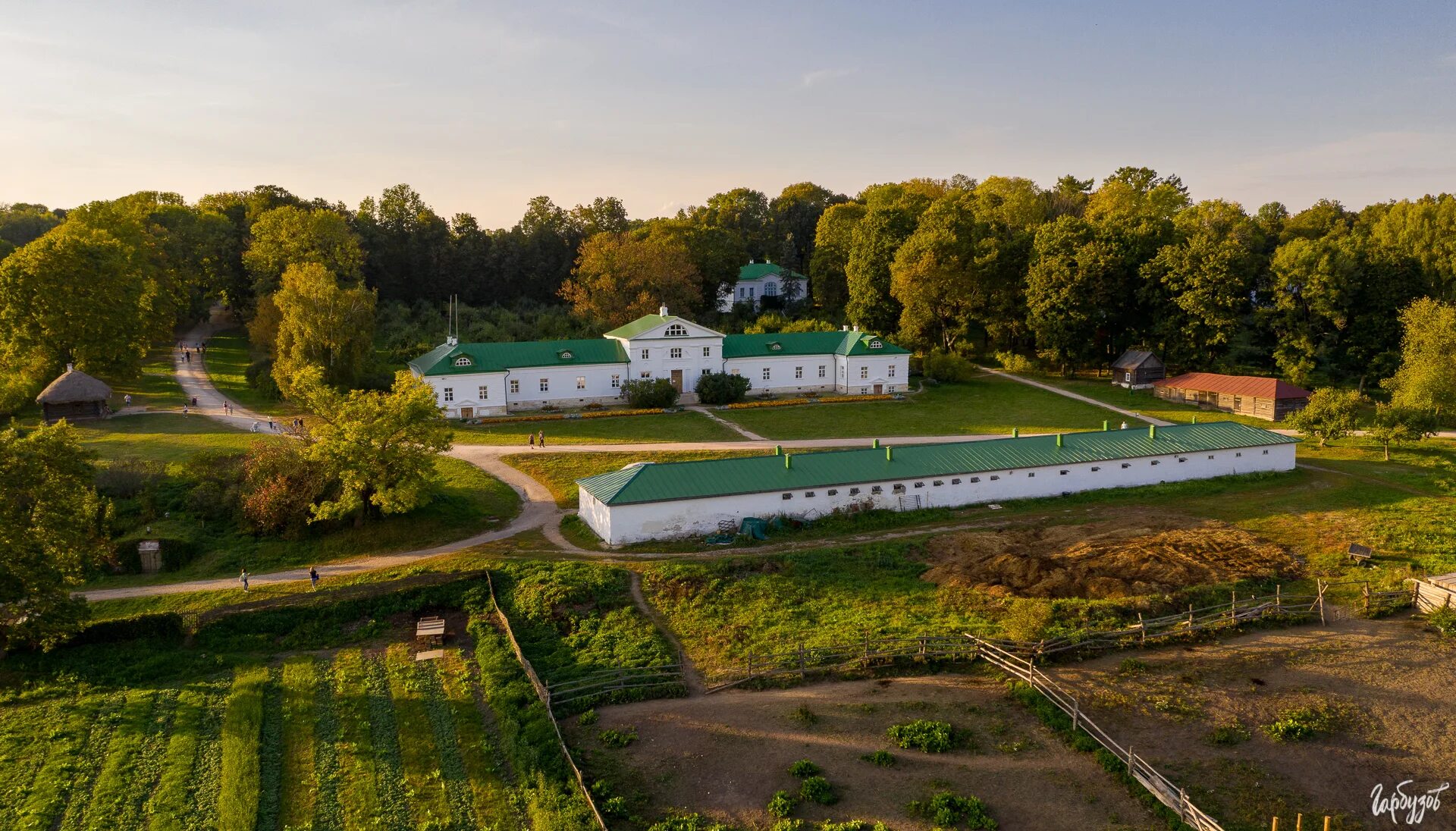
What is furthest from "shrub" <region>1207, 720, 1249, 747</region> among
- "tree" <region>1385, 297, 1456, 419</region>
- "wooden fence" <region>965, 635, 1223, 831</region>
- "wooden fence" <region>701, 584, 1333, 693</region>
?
"tree" <region>1385, 297, 1456, 419</region>

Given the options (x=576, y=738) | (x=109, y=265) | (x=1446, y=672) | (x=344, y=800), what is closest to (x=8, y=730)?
(x=344, y=800)

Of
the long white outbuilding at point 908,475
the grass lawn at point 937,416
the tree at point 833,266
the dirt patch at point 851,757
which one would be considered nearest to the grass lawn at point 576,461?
the long white outbuilding at point 908,475

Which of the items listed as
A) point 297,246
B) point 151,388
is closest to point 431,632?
point 151,388

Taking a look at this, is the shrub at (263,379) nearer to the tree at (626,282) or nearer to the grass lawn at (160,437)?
the grass lawn at (160,437)

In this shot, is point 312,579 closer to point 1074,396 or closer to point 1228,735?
point 1228,735

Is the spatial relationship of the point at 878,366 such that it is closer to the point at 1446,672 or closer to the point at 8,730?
the point at 1446,672

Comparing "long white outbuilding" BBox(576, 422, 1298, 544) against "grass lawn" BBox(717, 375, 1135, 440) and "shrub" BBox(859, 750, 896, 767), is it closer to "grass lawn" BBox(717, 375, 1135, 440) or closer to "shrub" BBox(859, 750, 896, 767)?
"grass lawn" BBox(717, 375, 1135, 440)
